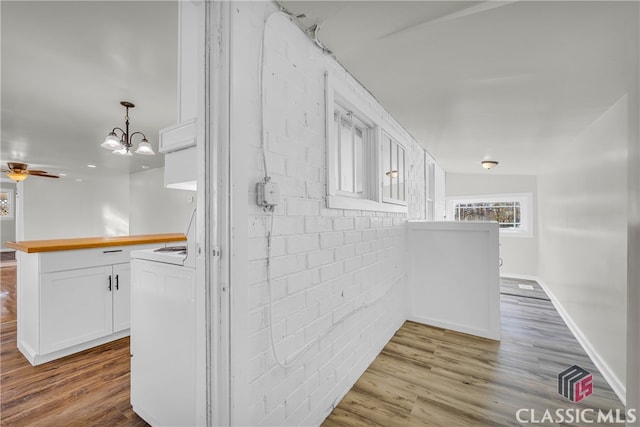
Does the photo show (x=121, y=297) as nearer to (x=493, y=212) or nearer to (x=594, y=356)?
(x=594, y=356)

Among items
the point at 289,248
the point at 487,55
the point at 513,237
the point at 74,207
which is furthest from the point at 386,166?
the point at 74,207

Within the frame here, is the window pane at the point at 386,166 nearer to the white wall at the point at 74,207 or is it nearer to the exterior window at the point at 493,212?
the exterior window at the point at 493,212

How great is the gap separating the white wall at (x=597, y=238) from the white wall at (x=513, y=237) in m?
2.10

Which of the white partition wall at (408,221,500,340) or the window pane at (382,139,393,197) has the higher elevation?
the window pane at (382,139,393,197)

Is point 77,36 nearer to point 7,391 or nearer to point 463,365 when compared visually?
point 7,391

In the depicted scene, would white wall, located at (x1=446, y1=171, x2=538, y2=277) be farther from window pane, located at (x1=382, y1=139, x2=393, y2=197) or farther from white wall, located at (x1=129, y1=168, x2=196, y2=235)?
white wall, located at (x1=129, y1=168, x2=196, y2=235)

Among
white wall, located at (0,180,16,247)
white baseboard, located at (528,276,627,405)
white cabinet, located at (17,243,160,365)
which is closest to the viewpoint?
white baseboard, located at (528,276,627,405)

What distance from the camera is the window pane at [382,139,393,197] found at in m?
2.68

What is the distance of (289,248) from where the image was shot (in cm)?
138

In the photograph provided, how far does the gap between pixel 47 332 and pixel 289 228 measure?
2258 millimetres

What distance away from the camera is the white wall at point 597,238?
6.40ft

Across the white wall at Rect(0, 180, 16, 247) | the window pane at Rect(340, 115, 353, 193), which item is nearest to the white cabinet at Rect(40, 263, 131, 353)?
the window pane at Rect(340, 115, 353, 193)

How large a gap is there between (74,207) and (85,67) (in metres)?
7.46

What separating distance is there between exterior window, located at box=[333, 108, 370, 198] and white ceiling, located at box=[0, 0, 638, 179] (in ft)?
0.97
